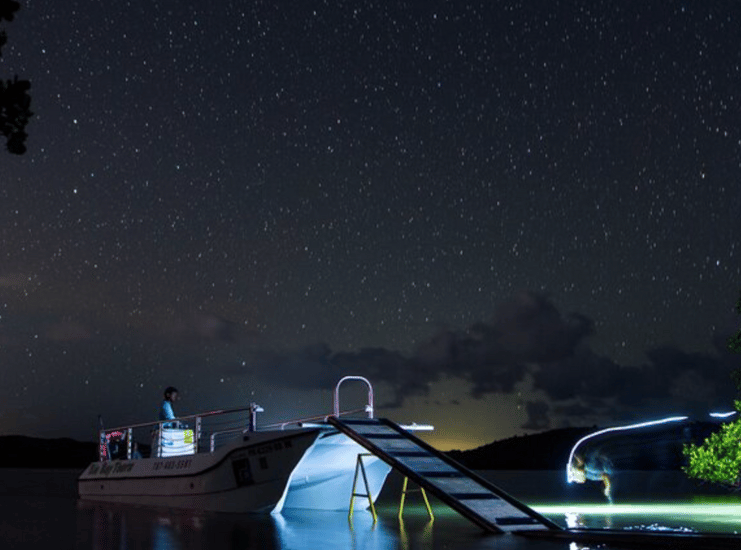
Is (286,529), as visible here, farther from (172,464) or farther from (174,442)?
(174,442)

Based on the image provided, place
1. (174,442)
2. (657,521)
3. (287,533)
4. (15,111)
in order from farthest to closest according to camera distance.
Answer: (174,442)
(657,521)
(287,533)
(15,111)

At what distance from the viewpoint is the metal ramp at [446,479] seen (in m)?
16.1

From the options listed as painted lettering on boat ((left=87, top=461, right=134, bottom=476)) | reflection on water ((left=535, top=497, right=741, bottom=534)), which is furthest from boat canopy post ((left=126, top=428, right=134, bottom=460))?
reflection on water ((left=535, top=497, right=741, bottom=534))

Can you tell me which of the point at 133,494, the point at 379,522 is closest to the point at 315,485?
the point at 379,522

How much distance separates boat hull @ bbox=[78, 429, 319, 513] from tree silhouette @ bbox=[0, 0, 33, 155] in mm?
12598

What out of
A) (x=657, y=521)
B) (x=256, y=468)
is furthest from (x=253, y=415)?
(x=657, y=521)

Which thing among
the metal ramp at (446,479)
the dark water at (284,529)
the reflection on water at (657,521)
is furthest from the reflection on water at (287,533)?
the reflection on water at (657,521)

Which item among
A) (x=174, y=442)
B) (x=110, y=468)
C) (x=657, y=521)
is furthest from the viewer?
(x=110, y=468)

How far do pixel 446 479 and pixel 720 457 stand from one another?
7421 mm

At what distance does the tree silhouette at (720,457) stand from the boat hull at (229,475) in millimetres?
7986

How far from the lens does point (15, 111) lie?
8.43m

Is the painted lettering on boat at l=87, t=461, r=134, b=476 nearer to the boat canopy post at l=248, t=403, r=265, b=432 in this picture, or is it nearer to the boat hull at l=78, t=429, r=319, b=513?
the boat hull at l=78, t=429, r=319, b=513

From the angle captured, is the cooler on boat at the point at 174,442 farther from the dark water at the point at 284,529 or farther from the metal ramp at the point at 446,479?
the metal ramp at the point at 446,479

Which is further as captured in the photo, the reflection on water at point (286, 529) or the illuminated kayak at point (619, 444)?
the illuminated kayak at point (619, 444)
